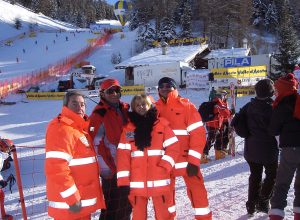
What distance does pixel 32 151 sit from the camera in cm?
1186

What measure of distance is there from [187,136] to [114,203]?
1.13m

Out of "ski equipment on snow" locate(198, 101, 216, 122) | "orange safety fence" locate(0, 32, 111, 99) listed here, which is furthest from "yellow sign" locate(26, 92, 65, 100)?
"ski equipment on snow" locate(198, 101, 216, 122)

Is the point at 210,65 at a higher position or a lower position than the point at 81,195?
higher

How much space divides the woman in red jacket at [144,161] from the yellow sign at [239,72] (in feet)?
63.2

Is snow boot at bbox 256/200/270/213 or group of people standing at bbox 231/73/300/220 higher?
group of people standing at bbox 231/73/300/220

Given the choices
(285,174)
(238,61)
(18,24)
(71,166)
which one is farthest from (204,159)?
(18,24)

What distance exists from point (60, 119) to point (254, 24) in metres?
61.4

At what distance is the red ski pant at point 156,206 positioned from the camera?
12.8 feet

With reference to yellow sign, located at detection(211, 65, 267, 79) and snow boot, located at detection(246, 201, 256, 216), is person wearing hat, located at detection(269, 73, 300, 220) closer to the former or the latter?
snow boot, located at detection(246, 201, 256, 216)

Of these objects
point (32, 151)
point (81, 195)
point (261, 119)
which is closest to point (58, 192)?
point (81, 195)

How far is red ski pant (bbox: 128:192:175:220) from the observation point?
12.8 feet

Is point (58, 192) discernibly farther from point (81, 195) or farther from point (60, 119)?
point (60, 119)

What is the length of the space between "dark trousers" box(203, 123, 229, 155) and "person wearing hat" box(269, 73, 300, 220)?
4.66 meters

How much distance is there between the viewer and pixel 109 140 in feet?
13.6
